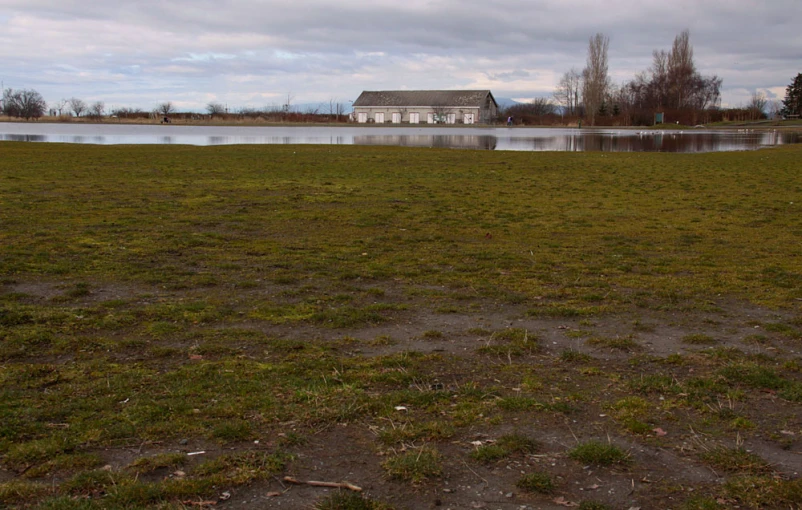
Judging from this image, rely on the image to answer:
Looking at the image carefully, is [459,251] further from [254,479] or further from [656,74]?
[656,74]

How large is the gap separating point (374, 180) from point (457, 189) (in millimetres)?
2693

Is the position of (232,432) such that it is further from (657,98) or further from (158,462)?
(657,98)

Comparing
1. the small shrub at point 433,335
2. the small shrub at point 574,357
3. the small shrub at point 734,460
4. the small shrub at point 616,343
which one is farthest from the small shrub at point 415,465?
the small shrub at point 616,343

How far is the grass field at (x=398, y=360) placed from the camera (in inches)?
136

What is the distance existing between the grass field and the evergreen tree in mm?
100737

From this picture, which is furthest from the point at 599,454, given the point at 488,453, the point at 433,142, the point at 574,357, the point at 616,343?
the point at 433,142

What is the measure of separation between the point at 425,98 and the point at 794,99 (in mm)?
53808

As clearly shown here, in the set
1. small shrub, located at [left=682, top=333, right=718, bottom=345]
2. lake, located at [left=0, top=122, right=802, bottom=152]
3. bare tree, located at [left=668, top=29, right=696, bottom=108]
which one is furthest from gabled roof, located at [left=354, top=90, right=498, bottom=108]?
small shrub, located at [left=682, top=333, right=718, bottom=345]

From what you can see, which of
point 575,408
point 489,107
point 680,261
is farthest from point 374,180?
point 489,107

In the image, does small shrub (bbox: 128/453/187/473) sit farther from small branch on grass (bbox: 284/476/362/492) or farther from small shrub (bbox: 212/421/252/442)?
small branch on grass (bbox: 284/476/362/492)

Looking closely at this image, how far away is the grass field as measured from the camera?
11.3ft

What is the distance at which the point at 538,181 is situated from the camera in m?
18.6

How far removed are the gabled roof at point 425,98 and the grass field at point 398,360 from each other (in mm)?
95290

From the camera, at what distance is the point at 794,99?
98562 mm
